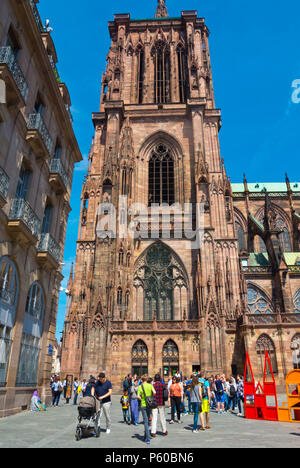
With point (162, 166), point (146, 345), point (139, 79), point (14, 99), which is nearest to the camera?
point (14, 99)

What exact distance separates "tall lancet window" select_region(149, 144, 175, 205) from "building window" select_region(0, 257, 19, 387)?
76.1ft

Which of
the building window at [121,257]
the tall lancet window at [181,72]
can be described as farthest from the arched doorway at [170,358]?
the tall lancet window at [181,72]

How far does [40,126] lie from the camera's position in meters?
13.9

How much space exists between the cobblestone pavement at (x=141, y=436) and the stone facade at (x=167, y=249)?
51.3ft

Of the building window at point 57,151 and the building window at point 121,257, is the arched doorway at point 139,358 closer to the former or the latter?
the building window at point 121,257

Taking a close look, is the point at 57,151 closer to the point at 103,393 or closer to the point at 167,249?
the point at 103,393

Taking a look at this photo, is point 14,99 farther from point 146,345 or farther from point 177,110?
point 177,110

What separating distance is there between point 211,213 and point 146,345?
12.6 m

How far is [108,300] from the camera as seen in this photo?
90.6ft

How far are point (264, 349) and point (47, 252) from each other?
17.9 meters

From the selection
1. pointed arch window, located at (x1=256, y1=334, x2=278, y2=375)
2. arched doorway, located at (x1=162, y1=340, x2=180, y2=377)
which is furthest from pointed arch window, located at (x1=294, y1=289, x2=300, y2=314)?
arched doorway, located at (x1=162, y1=340, x2=180, y2=377)

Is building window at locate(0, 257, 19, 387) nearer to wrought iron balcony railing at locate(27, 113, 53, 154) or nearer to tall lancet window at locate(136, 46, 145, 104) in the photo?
wrought iron balcony railing at locate(27, 113, 53, 154)

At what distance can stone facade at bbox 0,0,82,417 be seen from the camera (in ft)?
37.6
